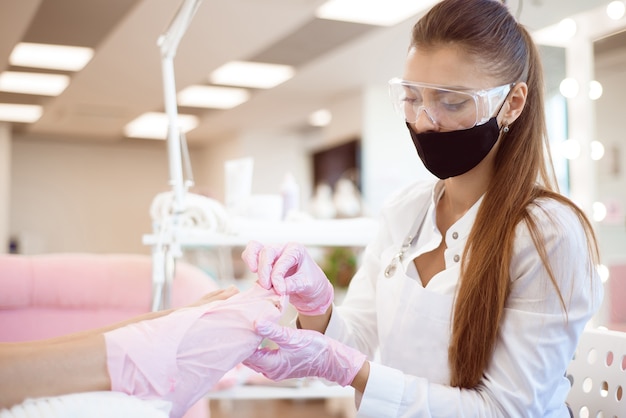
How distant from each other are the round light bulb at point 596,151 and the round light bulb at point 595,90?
0.11m

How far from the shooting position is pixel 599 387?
1.32 m

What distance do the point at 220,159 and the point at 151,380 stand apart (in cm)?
953

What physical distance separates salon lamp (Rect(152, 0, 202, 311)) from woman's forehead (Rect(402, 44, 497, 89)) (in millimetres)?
795

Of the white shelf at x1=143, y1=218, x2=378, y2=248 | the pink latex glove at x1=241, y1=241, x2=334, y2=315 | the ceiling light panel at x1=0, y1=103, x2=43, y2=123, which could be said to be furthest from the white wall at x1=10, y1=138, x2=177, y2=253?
the pink latex glove at x1=241, y1=241, x2=334, y2=315

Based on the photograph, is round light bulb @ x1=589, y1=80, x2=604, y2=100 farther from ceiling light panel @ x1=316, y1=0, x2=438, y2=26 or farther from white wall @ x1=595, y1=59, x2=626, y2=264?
ceiling light panel @ x1=316, y1=0, x2=438, y2=26

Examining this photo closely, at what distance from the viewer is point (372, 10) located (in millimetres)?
4746

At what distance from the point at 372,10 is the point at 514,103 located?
3703mm

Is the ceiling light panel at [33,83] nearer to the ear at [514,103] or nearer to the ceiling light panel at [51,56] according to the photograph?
the ceiling light panel at [51,56]

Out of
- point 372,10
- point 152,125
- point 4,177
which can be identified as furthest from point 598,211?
point 4,177

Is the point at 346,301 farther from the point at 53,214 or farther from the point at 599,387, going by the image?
the point at 53,214

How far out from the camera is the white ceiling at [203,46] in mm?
4766

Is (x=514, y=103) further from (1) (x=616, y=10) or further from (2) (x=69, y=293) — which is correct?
(2) (x=69, y=293)

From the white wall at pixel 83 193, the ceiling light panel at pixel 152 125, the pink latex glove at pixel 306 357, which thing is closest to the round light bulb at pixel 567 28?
the pink latex glove at pixel 306 357

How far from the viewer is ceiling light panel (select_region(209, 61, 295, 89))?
630 centimetres
